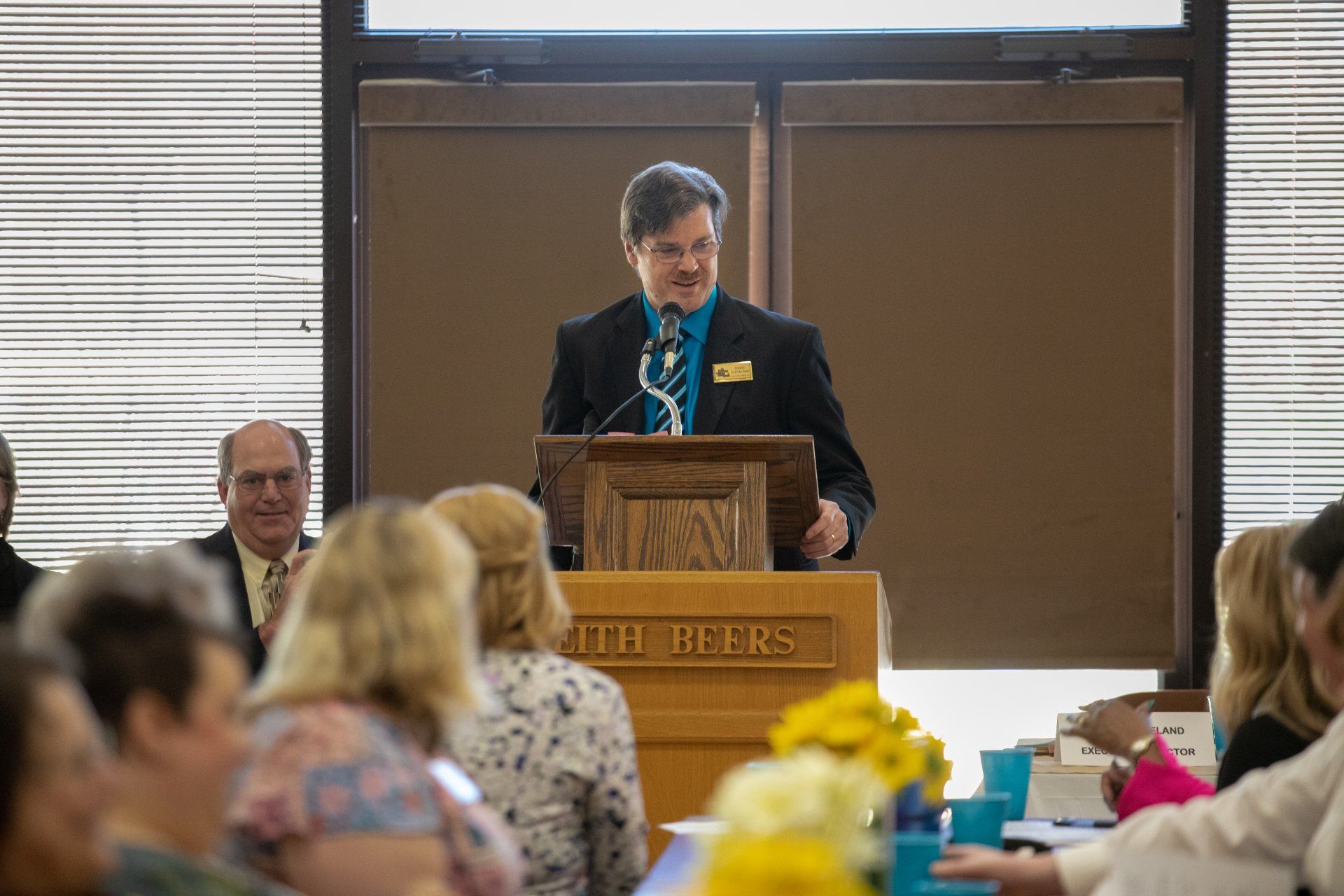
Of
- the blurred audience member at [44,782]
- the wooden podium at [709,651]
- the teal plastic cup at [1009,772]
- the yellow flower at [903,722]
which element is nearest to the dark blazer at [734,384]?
the wooden podium at [709,651]

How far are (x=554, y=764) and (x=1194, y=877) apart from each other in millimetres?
956

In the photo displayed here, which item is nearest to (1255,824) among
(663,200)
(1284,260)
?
(663,200)

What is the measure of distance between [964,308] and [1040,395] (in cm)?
41

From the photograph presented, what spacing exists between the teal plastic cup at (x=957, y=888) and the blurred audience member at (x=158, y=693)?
33.9 inches

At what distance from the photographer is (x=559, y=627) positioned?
7.14 ft

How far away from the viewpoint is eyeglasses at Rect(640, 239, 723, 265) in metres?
3.91

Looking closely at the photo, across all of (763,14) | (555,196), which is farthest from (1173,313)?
(555,196)

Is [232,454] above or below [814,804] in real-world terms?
above

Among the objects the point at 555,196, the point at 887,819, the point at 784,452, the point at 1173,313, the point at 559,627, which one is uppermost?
the point at 555,196

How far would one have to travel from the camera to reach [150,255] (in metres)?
5.60

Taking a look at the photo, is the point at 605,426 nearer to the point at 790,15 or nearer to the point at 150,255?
the point at 790,15

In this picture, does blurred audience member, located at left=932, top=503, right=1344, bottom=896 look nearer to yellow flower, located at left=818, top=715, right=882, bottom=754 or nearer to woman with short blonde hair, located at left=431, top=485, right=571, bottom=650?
yellow flower, located at left=818, top=715, right=882, bottom=754

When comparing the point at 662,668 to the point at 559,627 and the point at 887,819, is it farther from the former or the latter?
the point at 887,819

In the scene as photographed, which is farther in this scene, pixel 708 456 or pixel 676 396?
pixel 676 396
